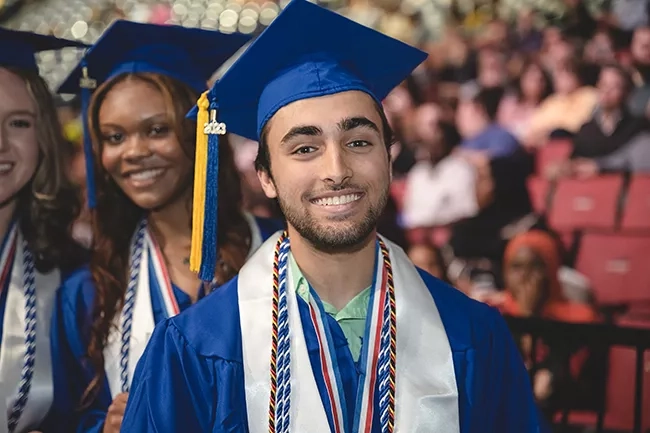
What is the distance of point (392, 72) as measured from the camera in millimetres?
1699

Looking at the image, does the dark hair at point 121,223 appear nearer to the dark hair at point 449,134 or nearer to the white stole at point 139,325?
the white stole at point 139,325

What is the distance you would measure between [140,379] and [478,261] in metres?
2.90

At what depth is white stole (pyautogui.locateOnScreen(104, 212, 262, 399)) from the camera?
196 centimetres

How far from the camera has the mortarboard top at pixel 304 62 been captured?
4.90ft

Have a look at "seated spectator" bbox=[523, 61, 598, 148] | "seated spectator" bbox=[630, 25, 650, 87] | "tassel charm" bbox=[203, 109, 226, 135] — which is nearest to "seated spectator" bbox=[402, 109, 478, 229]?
"seated spectator" bbox=[523, 61, 598, 148]

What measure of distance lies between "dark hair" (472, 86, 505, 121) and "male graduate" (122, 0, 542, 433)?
106 inches

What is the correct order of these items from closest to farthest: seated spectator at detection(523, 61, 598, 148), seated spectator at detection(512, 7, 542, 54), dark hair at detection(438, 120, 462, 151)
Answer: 1. seated spectator at detection(523, 61, 598, 148)
2. seated spectator at detection(512, 7, 542, 54)
3. dark hair at detection(438, 120, 462, 151)

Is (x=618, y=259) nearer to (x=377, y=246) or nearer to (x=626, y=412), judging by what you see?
(x=626, y=412)

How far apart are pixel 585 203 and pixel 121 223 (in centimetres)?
250

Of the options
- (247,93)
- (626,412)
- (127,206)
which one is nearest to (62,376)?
(127,206)

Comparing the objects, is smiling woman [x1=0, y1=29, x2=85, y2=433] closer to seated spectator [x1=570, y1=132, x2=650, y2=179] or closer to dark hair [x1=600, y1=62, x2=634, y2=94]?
seated spectator [x1=570, y1=132, x2=650, y2=179]

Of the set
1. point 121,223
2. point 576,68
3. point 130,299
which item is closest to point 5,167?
point 121,223

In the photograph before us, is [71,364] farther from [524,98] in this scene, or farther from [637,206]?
[524,98]

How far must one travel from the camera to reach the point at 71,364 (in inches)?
79.1
